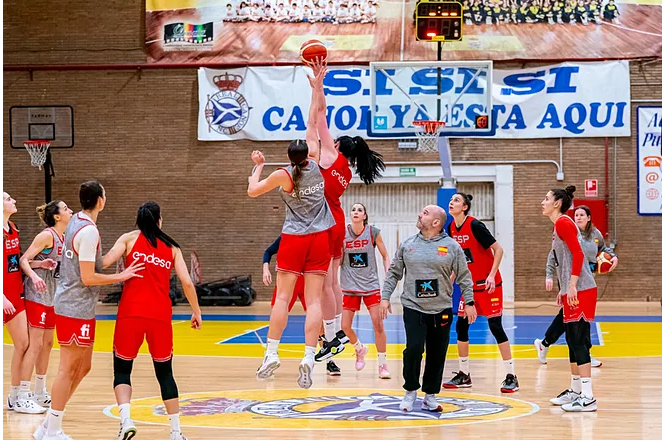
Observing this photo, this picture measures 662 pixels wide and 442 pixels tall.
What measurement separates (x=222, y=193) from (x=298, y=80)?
305cm

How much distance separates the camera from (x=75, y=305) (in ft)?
18.6

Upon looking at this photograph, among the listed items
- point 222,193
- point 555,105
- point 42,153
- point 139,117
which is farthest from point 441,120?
point 42,153

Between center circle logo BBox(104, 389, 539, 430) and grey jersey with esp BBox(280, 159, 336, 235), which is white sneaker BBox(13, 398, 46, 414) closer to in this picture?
center circle logo BBox(104, 389, 539, 430)

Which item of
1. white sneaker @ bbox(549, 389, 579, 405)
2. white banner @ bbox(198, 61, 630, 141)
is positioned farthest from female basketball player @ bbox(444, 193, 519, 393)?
white banner @ bbox(198, 61, 630, 141)

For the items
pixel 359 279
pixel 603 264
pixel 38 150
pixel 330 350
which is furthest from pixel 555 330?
pixel 38 150

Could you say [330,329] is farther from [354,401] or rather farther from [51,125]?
[51,125]

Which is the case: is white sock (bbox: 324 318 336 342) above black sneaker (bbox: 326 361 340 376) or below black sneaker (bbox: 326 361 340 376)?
above

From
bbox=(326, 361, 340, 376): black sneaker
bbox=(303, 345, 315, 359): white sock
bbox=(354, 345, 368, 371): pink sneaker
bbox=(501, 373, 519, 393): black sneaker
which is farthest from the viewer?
bbox=(354, 345, 368, 371): pink sneaker

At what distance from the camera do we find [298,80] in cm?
1920

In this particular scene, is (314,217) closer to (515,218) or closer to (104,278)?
(104,278)

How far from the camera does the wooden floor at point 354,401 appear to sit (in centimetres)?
622

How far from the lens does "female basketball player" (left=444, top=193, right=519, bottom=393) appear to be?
8180 mm

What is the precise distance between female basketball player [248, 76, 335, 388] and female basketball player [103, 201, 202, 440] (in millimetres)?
962

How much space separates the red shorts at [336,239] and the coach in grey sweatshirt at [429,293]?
467 millimetres
